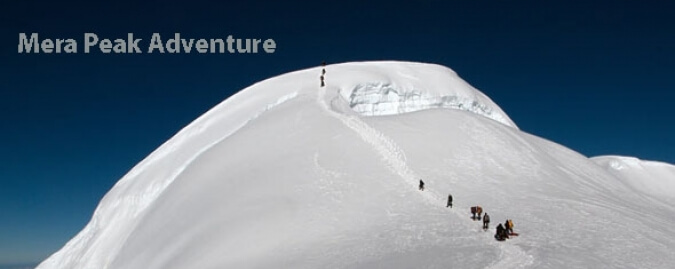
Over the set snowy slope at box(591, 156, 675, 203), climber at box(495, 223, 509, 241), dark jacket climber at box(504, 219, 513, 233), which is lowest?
climber at box(495, 223, 509, 241)

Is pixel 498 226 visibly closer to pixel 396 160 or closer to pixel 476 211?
pixel 476 211

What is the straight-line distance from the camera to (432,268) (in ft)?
70.1

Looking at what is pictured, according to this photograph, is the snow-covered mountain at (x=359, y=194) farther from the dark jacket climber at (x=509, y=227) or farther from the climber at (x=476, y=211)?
the dark jacket climber at (x=509, y=227)

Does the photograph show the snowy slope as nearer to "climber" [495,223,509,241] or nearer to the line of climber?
the line of climber

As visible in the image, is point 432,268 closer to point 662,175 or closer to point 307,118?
point 307,118

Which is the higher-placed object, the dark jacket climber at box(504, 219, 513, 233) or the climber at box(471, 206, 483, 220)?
the climber at box(471, 206, 483, 220)

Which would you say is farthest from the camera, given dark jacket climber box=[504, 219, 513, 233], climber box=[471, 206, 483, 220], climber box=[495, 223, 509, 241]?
climber box=[471, 206, 483, 220]

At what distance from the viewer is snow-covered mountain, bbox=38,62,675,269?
1026 inches

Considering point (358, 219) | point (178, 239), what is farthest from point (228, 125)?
point (358, 219)

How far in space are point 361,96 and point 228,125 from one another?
1563cm

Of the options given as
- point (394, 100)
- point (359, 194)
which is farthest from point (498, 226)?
point (394, 100)

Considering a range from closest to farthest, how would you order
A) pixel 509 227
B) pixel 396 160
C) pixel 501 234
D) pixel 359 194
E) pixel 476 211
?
1. pixel 501 234
2. pixel 509 227
3. pixel 476 211
4. pixel 359 194
5. pixel 396 160

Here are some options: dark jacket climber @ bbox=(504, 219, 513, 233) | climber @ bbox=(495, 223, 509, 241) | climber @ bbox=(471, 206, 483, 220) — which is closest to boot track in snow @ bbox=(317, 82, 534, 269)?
climber @ bbox=(495, 223, 509, 241)

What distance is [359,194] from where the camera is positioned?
3731 cm
